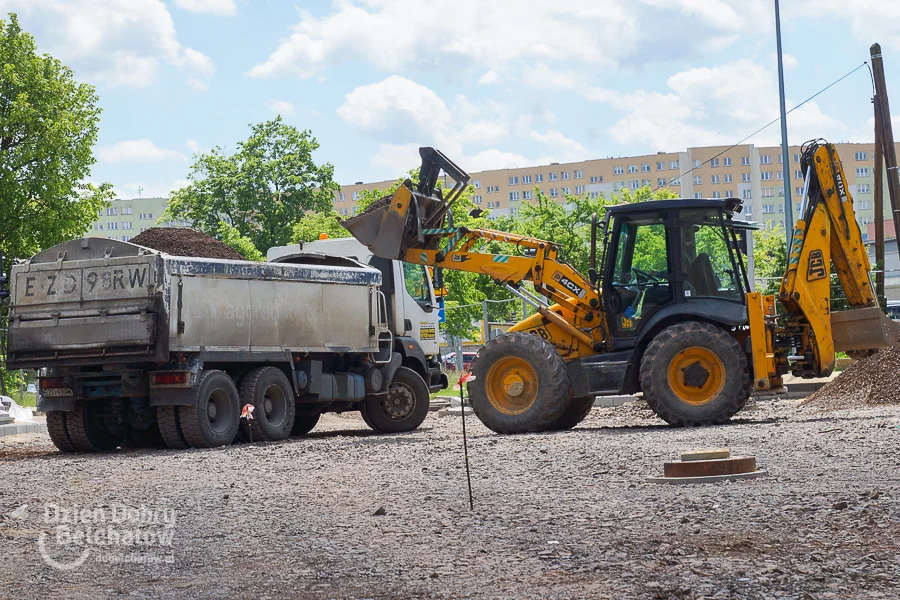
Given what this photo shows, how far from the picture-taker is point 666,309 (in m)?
16.6

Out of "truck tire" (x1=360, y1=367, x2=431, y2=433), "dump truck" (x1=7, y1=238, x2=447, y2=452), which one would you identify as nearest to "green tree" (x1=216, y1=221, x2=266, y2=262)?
"truck tire" (x1=360, y1=367, x2=431, y2=433)

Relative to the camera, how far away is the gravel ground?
6.25 metres

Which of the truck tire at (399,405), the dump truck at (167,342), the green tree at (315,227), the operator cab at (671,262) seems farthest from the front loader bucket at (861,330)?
the green tree at (315,227)

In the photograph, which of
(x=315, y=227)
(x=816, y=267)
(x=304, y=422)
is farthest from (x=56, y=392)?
(x=315, y=227)

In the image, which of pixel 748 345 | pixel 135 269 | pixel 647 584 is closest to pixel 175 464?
pixel 135 269

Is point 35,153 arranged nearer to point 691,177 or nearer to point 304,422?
point 304,422

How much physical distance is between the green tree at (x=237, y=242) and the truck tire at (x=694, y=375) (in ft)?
132

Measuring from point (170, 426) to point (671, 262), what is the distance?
23.1 feet

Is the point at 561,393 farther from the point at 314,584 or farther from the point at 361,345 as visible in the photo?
the point at 314,584

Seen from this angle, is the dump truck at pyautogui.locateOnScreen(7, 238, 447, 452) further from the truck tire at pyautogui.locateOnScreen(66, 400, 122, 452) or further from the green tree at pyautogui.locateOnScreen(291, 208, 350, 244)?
the green tree at pyautogui.locateOnScreen(291, 208, 350, 244)

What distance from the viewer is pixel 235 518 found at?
894cm

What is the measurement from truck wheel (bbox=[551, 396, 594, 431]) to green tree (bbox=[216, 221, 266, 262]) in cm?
3815

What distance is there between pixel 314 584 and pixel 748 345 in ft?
35.6

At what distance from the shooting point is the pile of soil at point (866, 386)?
1927 centimetres
